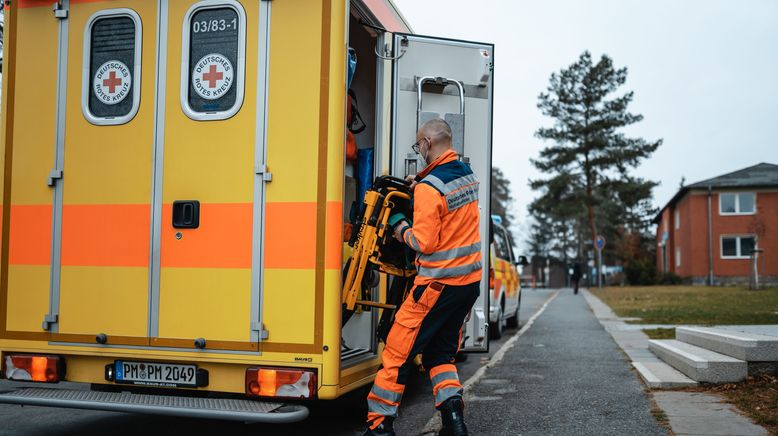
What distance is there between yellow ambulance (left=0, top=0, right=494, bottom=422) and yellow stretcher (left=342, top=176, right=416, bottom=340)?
0.26 m

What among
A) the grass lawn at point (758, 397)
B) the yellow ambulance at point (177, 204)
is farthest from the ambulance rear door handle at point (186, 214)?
the grass lawn at point (758, 397)

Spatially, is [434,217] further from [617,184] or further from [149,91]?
[617,184]

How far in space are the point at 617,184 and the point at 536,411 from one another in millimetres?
41924

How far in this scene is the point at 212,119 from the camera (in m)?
4.71

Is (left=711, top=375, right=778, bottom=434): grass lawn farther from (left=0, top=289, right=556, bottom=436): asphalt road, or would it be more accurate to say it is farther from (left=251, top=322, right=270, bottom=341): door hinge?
(left=251, top=322, right=270, bottom=341): door hinge

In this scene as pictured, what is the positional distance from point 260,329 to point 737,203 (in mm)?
41406

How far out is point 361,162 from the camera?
607 centimetres

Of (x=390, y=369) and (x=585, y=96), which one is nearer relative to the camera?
(x=390, y=369)

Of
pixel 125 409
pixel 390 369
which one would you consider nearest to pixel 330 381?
pixel 390 369

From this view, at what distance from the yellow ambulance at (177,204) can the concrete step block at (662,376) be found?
326 centimetres

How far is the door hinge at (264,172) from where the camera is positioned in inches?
181

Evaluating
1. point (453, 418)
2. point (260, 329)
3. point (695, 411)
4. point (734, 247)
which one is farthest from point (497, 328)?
point (734, 247)

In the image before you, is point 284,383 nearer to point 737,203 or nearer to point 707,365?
point 707,365

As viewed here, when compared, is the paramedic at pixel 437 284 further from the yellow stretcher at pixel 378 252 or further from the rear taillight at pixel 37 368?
the rear taillight at pixel 37 368
